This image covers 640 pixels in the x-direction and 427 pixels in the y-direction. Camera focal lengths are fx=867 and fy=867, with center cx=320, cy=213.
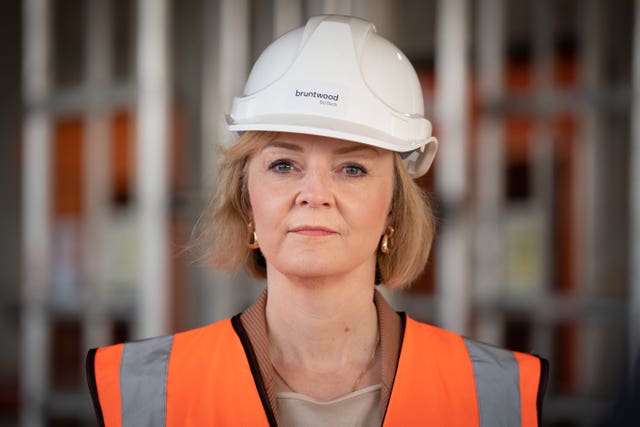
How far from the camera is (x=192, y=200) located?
4285mm

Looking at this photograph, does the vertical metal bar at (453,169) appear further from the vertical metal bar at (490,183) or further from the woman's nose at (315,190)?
the woman's nose at (315,190)

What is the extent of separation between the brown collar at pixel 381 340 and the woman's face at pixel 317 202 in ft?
0.58

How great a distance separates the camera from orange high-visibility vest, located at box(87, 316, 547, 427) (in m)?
1.83

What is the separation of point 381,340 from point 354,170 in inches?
16.1

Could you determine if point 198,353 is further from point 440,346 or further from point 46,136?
point 46,136

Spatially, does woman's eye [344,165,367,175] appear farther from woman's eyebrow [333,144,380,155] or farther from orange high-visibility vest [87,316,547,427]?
orange high-visibility vest [87,316,547,427]

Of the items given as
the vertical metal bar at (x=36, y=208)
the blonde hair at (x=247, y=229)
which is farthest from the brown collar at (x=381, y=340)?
the vertical metal bar at (x=36, y=208)

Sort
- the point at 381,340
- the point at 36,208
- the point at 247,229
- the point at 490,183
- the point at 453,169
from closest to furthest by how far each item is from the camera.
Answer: the point at 381,340, the point at 247,229, the point at 453,169, the point at 490,183, the point at 36,208

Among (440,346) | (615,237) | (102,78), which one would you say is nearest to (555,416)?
(615,237)

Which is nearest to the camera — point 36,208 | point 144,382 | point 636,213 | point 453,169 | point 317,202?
point 317,202

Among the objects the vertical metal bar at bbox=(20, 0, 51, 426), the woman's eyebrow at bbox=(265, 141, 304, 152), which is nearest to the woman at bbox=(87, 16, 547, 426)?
the woman's eyebrow at bbox=(265, 141, 304, 152)

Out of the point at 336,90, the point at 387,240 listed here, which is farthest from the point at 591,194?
the point at 336,90

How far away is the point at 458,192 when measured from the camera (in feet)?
12.9

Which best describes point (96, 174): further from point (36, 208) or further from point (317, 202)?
point (317, 202)
